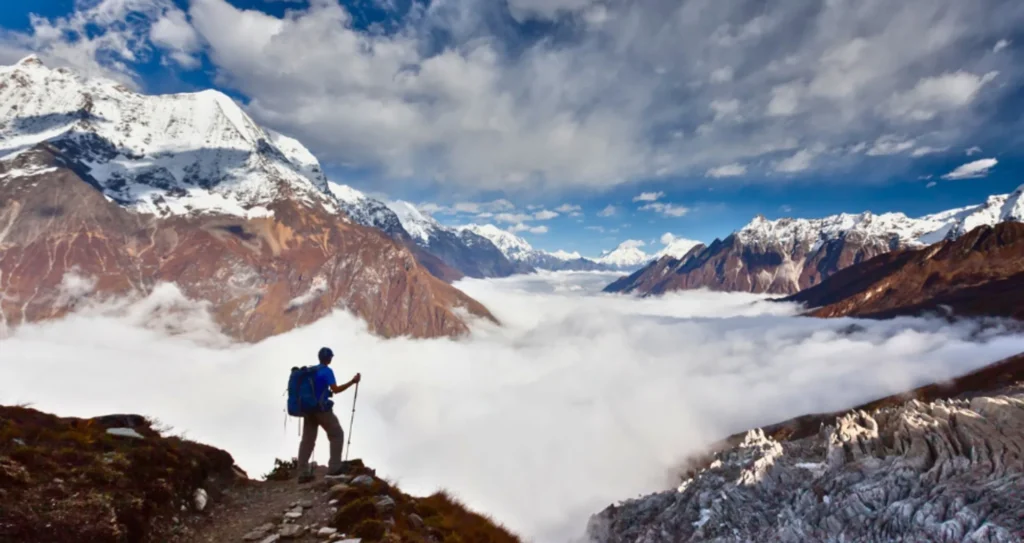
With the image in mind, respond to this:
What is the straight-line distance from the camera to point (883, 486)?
4372 cm

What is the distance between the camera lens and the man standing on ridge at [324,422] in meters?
18.3

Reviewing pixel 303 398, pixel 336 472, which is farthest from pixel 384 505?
pixel 303 398

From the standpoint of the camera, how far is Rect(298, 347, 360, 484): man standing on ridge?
18.3 m

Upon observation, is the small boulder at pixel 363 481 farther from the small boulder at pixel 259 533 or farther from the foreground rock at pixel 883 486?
the foreground rock at pixel 883 486

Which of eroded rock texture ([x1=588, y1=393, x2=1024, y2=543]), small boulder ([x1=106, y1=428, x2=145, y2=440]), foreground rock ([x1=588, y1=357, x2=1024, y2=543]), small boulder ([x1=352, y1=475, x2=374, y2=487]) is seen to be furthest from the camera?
foreground rock ([x1=588, y1=357, x2=1024, y2=543])

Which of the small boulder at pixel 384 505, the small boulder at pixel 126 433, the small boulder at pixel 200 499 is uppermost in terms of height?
the small boulder at pixel 126 433

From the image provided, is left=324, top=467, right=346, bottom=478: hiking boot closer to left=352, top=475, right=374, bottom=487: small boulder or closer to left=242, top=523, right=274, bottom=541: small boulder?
left=352, top=475, right=374, bottom=487: small boulder

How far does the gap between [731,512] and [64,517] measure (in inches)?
2560

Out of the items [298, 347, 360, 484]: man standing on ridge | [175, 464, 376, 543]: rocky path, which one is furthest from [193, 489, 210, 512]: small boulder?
[298, 347, 360, 484]: man standing on ridge

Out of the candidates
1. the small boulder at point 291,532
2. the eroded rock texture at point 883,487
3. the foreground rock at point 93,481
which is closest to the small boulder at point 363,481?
the small boulder at point 291,532

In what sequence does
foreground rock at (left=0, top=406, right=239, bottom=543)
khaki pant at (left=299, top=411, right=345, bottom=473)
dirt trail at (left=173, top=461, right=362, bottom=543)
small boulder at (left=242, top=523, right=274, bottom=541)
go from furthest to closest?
1. khaki pant at (left=299, top=411, right=345, bottom=473)
2. dirt trail at (left=173, top=461, right=362, bottom=543)
3. small boulder at (left=242, top=523, right=274, bottom=541)
4. foreground rock at (left=0, top=406, right=239, bottom=543)

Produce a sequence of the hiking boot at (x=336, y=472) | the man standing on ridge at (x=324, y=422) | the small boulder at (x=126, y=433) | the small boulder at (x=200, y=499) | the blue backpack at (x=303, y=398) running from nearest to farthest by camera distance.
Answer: the small boulder at (x=200, y=499)
the small boulder at (x=126, y=433)
the hiking boot at (x=336, y=472)
the blue backpack at (x=303, y=398)
the man standing on ridge at (x=324, y=422)

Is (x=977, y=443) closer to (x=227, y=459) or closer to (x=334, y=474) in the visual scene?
(x=334, y=474)

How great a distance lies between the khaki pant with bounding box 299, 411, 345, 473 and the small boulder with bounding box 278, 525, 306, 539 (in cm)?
560
